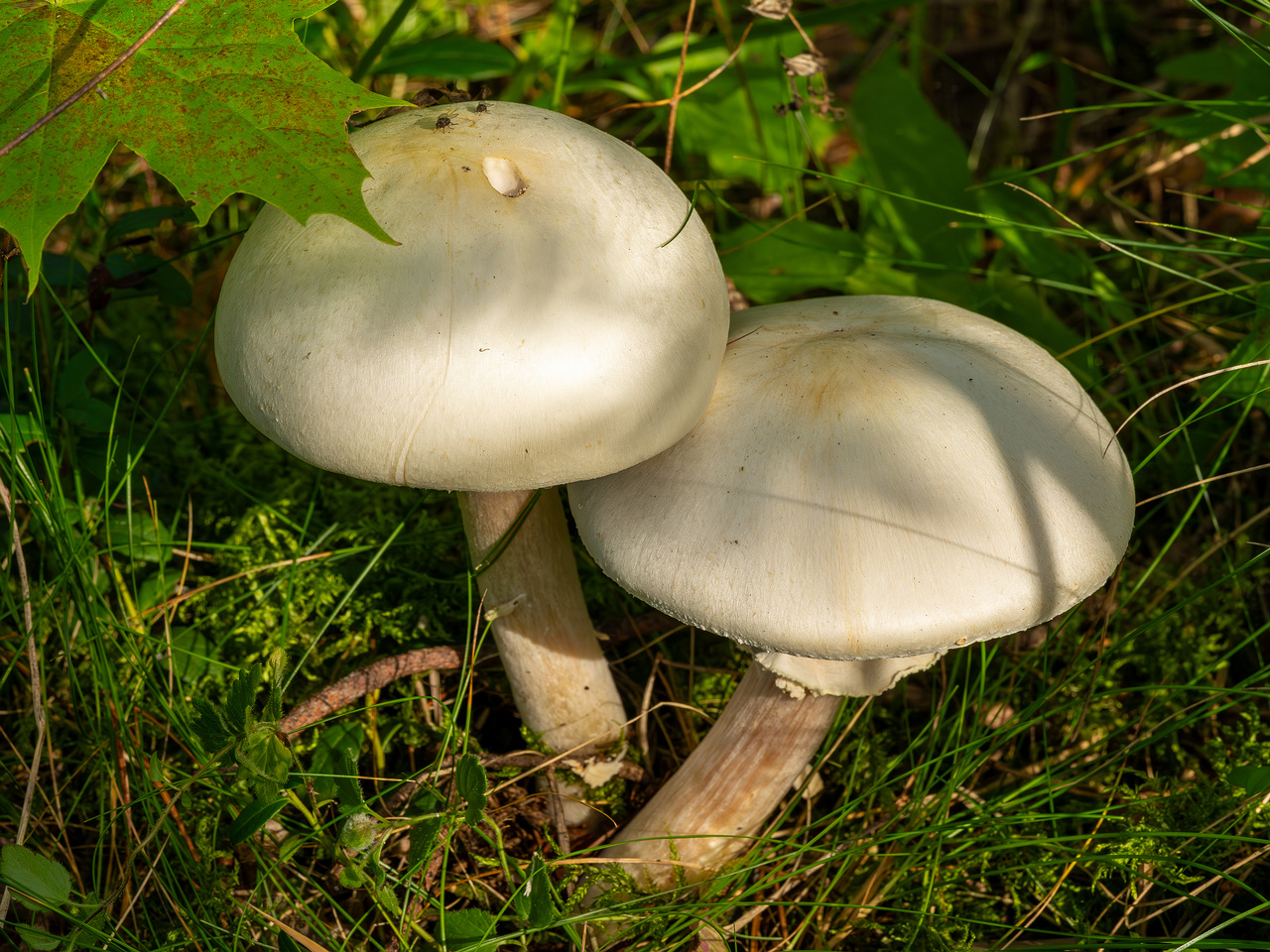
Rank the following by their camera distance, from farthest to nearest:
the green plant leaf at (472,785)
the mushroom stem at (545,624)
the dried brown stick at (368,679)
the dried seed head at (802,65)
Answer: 1. the dried seed head at (802,65)
2. the dried brown stick at (368,679)
3. the mushroom stem at (545,624)
4. the green plant leaf at (472,785)

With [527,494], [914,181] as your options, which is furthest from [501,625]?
[914,181]

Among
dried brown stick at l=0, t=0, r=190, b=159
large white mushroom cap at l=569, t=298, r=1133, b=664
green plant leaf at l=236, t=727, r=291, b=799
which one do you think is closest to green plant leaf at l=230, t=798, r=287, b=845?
green plant leaf at l=236, t=727, r=291, b=799

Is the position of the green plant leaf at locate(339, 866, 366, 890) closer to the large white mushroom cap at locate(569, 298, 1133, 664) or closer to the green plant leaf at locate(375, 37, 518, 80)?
the large white mushroom cap at locate(569, 298, 1133, 664)

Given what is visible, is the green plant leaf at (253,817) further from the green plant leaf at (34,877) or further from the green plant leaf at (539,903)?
the green plant leaf at (539,903)

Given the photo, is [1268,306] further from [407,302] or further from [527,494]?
[407,302]

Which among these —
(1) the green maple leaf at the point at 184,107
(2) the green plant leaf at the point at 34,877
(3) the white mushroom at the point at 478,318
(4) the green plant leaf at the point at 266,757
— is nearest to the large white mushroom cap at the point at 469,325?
(3) the white mushroom at the point at 478,318

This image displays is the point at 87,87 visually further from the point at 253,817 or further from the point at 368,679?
the point at 368,679
